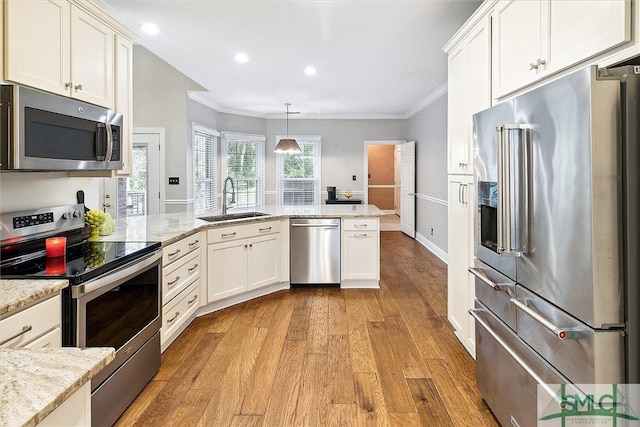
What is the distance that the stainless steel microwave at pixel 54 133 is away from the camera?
1.66 m

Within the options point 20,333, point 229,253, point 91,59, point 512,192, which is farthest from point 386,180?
point 20,333

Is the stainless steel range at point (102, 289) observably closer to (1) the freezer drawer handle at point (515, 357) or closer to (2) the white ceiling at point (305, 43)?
(1) the freezer drawer handle at point (515, 357)

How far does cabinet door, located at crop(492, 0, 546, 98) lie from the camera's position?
176 cm

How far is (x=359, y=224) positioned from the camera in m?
4.20

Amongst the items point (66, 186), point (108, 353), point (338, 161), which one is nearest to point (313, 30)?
point (66, 186)

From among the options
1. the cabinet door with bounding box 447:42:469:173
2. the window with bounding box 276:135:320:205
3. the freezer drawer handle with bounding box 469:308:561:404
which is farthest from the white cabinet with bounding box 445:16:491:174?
the window with bounding box 276:135:320:205

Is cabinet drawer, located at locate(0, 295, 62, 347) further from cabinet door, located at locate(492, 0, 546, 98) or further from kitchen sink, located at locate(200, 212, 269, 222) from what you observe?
cabinet door, located at locate(492, 0, 546, 98)

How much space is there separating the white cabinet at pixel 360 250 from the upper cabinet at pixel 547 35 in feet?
7.32

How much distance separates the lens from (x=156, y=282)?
2324 mm

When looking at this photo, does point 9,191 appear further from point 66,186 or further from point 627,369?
point 627,369

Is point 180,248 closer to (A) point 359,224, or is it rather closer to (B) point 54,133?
(B) point 54,133

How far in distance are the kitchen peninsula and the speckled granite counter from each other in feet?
3.12

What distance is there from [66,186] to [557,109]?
279 centimetres

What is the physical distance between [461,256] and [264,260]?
6.71ft
